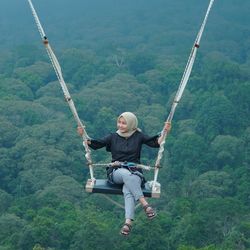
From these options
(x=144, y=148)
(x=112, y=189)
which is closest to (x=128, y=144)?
(x=112, y=189)

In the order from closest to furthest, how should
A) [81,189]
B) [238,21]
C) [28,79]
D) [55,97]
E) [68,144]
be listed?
1. [81,189]
2. [68,144]
3. [55,97]
4. [28,79]
5. [238,21]

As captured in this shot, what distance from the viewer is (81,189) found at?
46.4m

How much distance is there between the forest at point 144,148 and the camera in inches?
1494

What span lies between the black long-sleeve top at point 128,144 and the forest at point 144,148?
23.8 meters

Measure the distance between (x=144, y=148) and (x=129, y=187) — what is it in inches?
1932

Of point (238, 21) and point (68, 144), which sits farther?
point (238, 21)

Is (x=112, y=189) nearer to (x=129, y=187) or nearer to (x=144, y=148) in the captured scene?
(x=129, y=187)

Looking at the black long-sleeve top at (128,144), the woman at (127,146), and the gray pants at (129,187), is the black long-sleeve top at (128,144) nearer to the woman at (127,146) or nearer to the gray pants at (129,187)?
the woman at (127,146)

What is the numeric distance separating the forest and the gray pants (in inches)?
948

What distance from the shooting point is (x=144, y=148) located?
193 feet

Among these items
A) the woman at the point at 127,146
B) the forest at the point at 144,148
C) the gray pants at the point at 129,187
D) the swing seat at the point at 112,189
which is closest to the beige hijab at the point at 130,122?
the woman at the point at 127,146

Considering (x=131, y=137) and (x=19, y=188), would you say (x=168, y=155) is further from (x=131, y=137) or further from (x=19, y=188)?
(x=131, y=137)

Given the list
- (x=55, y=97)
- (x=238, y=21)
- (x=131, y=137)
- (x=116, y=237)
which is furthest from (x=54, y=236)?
(x=238, y=21)

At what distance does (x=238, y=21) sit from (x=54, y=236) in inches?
4041
